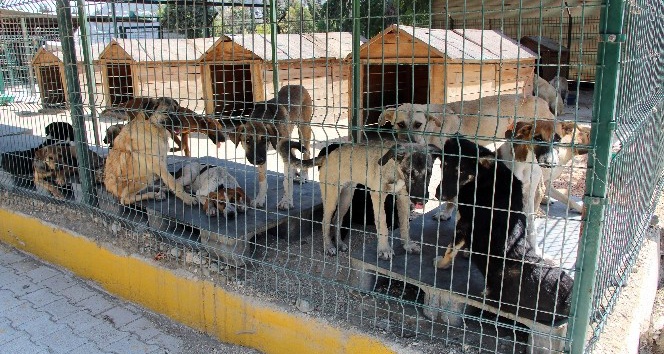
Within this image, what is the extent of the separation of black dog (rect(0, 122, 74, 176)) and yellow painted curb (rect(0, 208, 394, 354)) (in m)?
0.66

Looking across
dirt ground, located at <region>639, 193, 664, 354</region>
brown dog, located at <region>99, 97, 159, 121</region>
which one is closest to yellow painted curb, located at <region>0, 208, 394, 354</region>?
brown dog, located at <region>99, 97, 159, 121</region>

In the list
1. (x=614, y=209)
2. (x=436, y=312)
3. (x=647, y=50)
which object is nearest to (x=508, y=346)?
(x=436, y=312)

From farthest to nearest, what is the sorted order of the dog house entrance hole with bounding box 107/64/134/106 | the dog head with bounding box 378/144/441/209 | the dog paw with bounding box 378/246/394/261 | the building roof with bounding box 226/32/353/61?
the building roof with bounding box 226/32/353/61 → the dog house entrance hole with bounding box 107/64/134/106 → the dog paw with bounding box 378/246/394/261 → the dog head with bounding box 378/144/441/209

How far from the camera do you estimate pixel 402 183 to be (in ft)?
13.0

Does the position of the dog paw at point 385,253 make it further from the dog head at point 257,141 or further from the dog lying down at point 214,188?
the dog head at point 257,141

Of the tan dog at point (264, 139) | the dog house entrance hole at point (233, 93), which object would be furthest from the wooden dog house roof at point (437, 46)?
the tan dog at point (264, 139)

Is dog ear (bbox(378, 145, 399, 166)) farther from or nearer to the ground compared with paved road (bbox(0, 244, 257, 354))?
farther from the ground

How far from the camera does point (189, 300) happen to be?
4.57 metres

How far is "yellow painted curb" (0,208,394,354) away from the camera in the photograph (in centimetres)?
378

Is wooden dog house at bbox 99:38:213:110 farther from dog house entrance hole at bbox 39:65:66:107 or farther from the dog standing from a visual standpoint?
the dog standing

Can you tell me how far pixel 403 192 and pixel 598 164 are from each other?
1723 mm

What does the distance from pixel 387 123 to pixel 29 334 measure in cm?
402

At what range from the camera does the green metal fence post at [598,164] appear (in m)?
2.44

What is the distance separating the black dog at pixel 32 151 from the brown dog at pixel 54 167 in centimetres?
18
